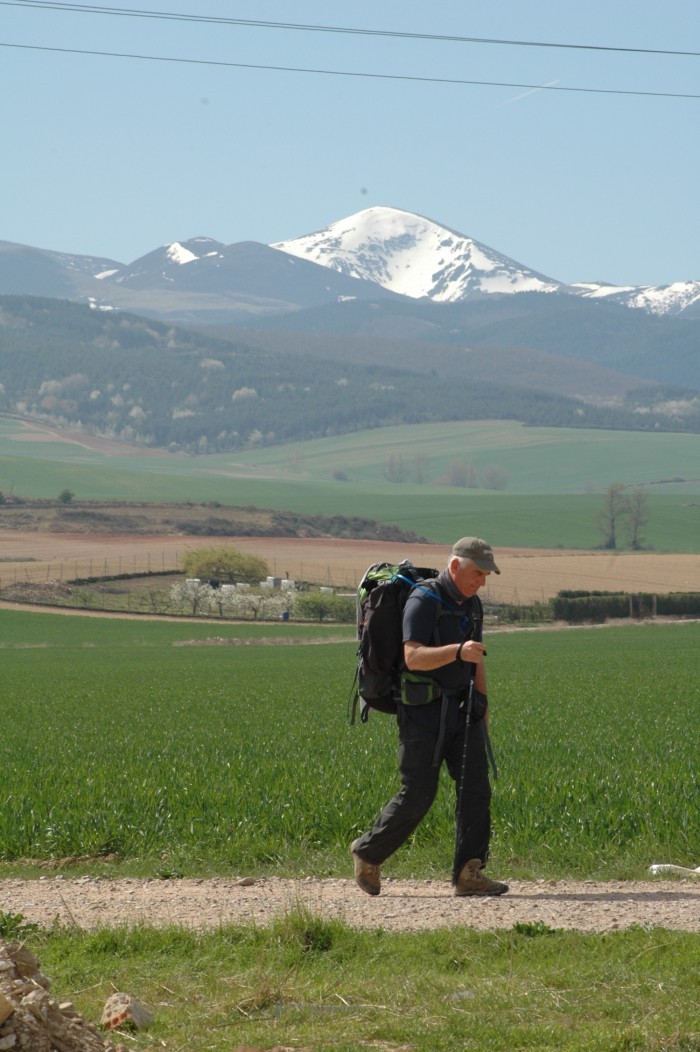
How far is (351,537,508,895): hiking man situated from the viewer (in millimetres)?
8969

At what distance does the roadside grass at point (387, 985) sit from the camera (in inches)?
244

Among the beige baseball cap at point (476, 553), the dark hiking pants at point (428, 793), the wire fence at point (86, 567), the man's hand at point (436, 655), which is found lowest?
the wire fence at point (86, 567)

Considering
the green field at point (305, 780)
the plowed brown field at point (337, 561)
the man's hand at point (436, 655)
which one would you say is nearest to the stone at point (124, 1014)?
the man's hand at point (436, 655)

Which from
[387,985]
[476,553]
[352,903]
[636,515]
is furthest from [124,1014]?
[636,515]

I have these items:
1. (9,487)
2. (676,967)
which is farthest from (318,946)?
(9,487)

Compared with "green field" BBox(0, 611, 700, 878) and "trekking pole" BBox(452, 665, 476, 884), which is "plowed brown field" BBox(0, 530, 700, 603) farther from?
"trekking pole" BBox(452, 665, 476, 884)

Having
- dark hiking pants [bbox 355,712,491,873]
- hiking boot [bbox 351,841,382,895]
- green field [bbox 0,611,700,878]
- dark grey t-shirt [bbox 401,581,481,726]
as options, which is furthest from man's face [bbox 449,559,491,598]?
green field [bbox 0,611,700,878]

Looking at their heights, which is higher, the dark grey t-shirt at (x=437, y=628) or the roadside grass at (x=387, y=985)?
the dark grey t-shirt at (x=437, y=628)

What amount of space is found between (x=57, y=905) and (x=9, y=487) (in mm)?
181926

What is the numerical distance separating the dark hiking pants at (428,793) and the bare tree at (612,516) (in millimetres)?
130474

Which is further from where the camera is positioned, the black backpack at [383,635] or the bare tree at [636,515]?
the bare tree at [636,515]

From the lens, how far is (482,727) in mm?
9383

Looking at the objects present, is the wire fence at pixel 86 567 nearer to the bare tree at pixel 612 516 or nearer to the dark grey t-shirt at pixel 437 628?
the bare tree at pixel 612 516

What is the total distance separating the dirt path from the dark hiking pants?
1.23ft
